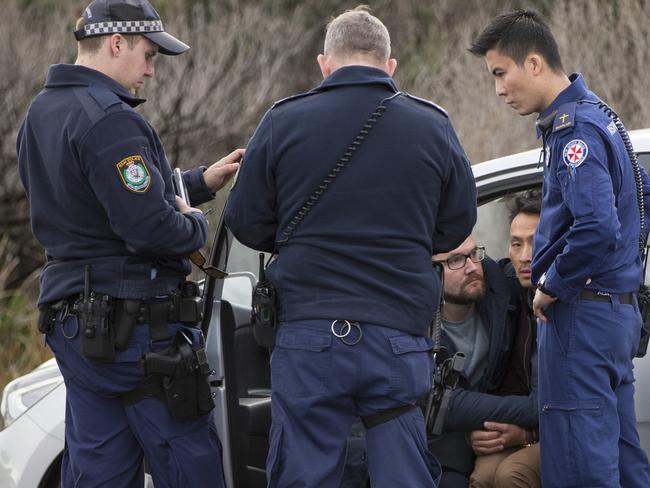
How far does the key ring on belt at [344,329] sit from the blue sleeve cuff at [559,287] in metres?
0.60

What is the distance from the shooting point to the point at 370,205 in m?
3.34

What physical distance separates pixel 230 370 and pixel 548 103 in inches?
54.2

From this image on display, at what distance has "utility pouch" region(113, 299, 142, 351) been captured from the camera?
11.8 feet

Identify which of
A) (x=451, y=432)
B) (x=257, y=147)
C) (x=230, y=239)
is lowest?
(x=451, y=432)

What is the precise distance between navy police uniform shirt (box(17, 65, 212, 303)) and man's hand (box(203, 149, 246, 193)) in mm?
263

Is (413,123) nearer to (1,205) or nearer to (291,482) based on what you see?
(291,482)

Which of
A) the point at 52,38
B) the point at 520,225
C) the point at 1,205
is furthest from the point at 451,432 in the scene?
the point at 52,38

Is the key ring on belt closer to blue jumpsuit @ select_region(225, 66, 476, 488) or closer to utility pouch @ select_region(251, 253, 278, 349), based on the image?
blue jumpsuit @ select_region(225, 66, 476, 488)

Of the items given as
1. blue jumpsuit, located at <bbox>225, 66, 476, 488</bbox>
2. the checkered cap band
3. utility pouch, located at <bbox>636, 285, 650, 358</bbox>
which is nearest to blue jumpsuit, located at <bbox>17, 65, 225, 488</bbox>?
the checkered cap band

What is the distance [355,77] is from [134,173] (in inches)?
A: 27.4

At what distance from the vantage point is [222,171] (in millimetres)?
3969

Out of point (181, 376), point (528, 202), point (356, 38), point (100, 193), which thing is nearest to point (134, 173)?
point (100, 193)

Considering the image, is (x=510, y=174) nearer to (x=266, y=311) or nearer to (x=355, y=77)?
(x=355, y=77)

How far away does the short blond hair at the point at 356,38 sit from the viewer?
11.4ft
